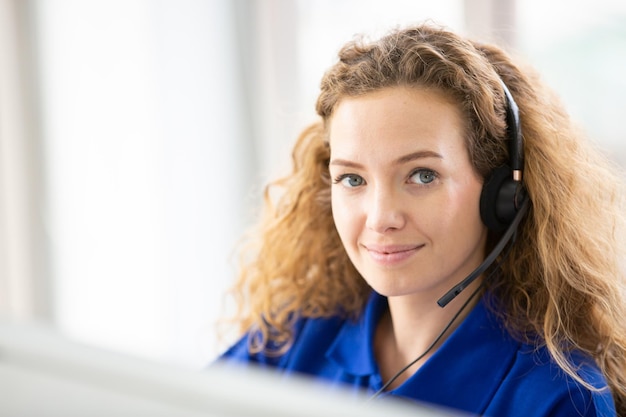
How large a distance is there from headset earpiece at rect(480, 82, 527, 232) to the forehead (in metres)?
0.07

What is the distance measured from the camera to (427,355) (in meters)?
1.25

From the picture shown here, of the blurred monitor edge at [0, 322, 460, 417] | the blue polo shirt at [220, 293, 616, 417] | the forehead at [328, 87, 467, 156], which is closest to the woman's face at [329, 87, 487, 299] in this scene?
the forehead at [328, 87, 467, 156]

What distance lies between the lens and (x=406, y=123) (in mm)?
1107

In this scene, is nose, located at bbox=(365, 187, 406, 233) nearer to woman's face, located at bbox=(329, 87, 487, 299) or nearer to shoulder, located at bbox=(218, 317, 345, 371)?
woman's face, located at bbox=(329, 87, 487, 299)

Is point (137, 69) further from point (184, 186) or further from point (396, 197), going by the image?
point (396, 197)

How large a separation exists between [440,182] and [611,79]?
2.69 ft

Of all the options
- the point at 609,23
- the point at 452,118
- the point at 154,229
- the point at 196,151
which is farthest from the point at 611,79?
the point at 154,229

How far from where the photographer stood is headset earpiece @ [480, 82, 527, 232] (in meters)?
1.15

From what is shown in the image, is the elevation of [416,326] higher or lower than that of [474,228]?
lower

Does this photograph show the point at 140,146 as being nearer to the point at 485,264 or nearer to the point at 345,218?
the point at 345,218

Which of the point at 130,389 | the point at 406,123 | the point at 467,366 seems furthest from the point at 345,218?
the point at 130,389

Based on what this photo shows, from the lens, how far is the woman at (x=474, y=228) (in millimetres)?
1117

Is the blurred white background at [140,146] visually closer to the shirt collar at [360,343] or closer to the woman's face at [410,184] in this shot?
the shirt collar at [360,343]

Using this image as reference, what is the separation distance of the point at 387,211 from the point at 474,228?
5.8 inches
